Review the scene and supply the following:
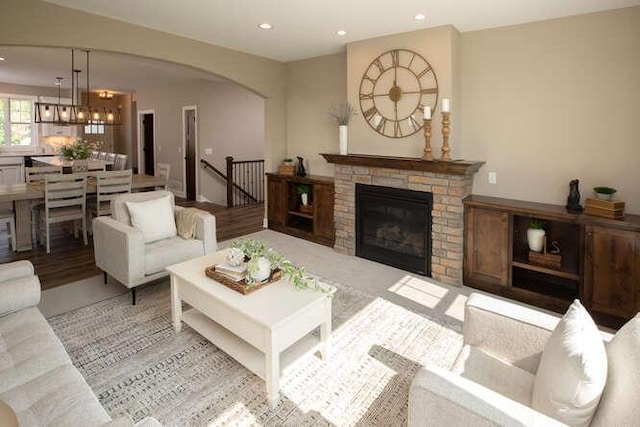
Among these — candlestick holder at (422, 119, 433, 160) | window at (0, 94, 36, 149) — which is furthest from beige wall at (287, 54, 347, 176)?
window at (0, 94, 36, 149)

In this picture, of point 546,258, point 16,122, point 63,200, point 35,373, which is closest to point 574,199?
point 546,258

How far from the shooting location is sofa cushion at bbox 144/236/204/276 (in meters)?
3.51

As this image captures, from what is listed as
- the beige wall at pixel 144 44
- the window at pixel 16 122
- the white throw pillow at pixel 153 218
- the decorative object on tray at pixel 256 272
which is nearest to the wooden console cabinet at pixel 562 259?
the decorative object on tray at pixel 256 272

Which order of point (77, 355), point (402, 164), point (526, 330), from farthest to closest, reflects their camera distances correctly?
point (402, 164), point (77, 355), point (526, 330)

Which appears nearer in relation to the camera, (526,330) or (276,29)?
(526,330)

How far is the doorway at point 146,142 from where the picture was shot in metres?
10.4

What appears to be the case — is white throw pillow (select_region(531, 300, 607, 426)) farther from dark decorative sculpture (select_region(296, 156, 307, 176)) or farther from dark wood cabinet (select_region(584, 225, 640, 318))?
dark decorative sculpture (select_region(296, 156, 307, 176))

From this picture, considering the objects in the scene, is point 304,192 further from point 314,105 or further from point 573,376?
point 573,376

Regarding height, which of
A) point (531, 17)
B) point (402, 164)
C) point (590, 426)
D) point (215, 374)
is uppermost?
point (531, 17)

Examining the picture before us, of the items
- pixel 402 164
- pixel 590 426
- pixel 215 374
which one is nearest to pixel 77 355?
pixel 215 374

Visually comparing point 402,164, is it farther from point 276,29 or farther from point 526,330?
point 526,330

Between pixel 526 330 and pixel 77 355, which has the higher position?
pixel 526 330

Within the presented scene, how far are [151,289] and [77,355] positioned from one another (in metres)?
1.16

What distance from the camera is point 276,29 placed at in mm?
4316
